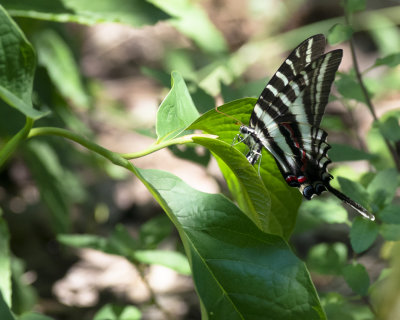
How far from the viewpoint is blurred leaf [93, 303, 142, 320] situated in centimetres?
144

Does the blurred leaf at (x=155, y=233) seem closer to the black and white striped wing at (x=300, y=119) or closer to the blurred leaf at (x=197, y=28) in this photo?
the black and white striped wing at (x=300, y=119)

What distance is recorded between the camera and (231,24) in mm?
4805

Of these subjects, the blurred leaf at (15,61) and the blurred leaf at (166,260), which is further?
the blurred leaf at (166,260)

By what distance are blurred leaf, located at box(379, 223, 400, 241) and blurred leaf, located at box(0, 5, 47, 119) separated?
2.71 feet

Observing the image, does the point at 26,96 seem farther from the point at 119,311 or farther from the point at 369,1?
the point at 369,1

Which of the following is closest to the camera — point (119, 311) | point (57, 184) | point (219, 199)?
point (219, 199)

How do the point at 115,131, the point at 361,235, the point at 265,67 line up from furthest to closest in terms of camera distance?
the point at 265,67
the point at 115,131
the point at 361,235

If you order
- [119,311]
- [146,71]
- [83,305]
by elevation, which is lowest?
[83,305]

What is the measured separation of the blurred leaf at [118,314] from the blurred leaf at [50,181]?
2.35 feet

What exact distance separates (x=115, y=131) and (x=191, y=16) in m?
1.54

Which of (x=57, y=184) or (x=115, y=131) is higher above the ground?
(x=57, y=184)

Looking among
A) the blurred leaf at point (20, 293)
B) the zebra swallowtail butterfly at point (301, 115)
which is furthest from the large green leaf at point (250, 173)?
the blurred leaf at point (20, 293)

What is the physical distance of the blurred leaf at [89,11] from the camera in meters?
1.57

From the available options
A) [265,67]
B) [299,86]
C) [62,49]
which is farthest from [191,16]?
[265,67]
